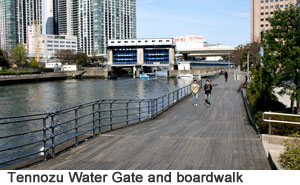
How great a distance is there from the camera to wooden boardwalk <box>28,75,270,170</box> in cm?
874

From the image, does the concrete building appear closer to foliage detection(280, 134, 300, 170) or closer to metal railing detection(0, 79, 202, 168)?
metal railing detection(0, 79, 202, 168)

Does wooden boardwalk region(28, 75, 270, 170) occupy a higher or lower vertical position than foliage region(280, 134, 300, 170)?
lower

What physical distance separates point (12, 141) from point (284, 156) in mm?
17862

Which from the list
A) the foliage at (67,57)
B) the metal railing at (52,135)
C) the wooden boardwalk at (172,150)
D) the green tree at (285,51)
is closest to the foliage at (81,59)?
the foliage at (67,57)

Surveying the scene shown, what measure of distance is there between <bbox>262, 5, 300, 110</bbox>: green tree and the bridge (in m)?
2.54

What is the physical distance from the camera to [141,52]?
15100 centimetres

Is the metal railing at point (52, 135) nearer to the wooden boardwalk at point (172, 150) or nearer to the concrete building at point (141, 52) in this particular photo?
the wooden boardwalk at point (172, 150)

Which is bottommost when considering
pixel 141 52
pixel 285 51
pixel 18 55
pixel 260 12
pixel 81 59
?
pixel 285 51

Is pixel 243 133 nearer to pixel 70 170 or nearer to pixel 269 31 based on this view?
pixel 269 31

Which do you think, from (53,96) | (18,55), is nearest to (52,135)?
(53,96)

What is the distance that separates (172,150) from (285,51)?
7.25 metres

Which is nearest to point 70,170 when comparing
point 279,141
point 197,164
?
point 197,164

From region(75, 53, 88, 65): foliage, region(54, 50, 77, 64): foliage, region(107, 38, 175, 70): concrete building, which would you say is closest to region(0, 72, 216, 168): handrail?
region(107, 38, 175, 70): concrete building

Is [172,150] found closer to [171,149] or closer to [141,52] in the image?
[171,149]
